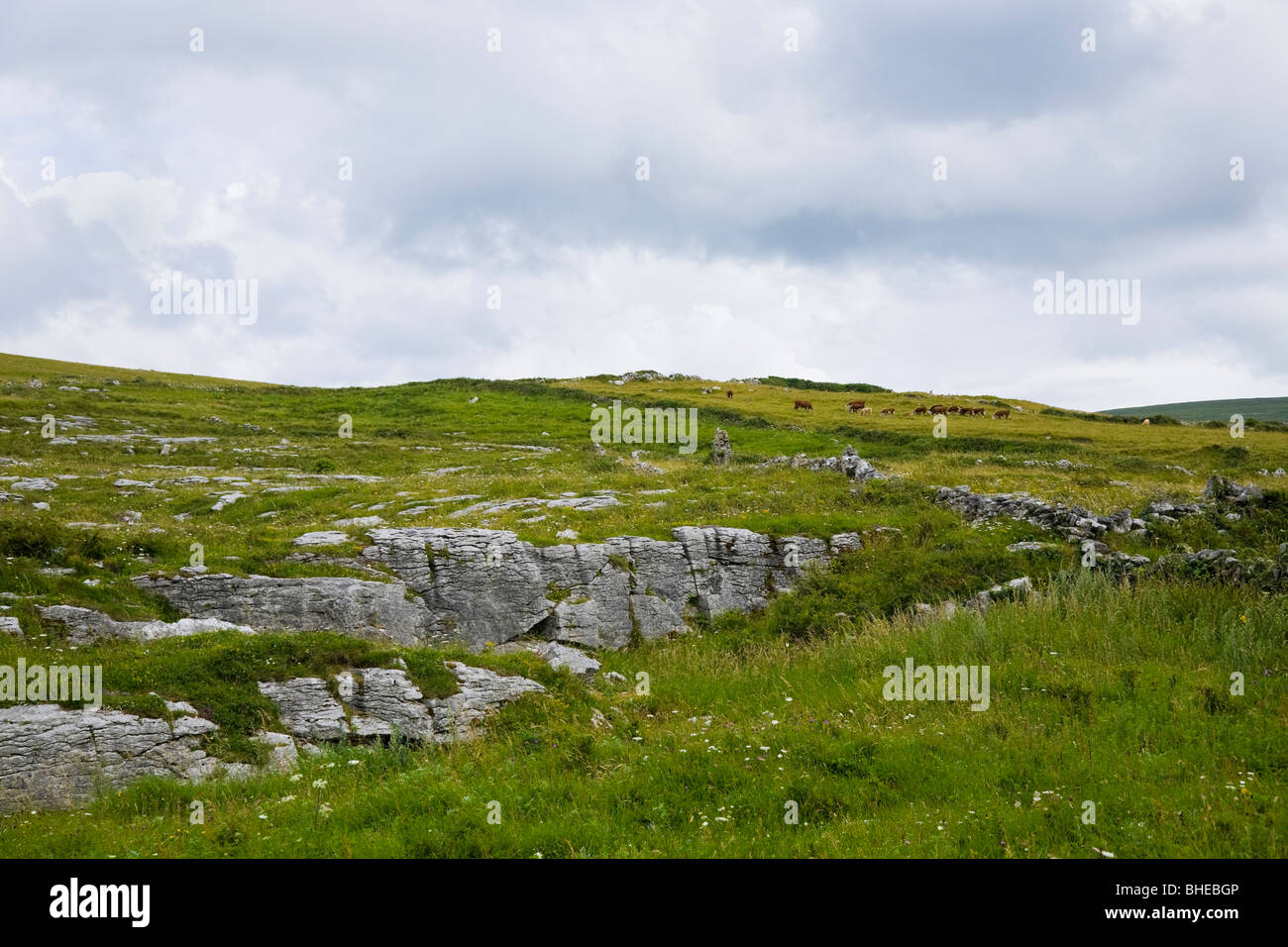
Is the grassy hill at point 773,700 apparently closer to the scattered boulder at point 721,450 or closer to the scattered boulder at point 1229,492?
the scattered boulder at point 1229,492

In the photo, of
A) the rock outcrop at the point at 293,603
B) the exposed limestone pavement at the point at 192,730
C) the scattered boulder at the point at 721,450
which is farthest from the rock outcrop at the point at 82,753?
the scattered boulder at the point at 721,450

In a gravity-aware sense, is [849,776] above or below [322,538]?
below

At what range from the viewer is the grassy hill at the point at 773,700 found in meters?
7.46

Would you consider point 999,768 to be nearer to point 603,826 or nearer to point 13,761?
point 603,826

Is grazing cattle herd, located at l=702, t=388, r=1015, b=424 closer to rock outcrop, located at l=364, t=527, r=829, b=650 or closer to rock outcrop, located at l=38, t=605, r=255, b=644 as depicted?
rock outcrop, located at l=364, t=527, r=829, b=650

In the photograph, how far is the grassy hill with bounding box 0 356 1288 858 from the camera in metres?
7.46

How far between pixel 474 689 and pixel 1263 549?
1775 cm

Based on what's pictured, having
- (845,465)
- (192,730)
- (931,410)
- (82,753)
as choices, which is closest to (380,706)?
(192,730)

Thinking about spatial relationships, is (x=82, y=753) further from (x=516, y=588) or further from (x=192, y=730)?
(x=516, y=588)

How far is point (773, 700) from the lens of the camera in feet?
39.9

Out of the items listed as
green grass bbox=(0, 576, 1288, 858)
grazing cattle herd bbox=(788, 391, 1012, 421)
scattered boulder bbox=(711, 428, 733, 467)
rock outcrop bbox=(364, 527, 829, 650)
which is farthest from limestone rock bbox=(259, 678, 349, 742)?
grazing cattle herd bbox=(788, 391, 1012, 421)

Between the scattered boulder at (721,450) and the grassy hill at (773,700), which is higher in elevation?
the scattered boulder at (721,450)

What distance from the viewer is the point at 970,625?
13570 millimetres

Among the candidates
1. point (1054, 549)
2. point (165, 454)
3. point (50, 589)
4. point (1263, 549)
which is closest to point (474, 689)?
point (50, 589)
